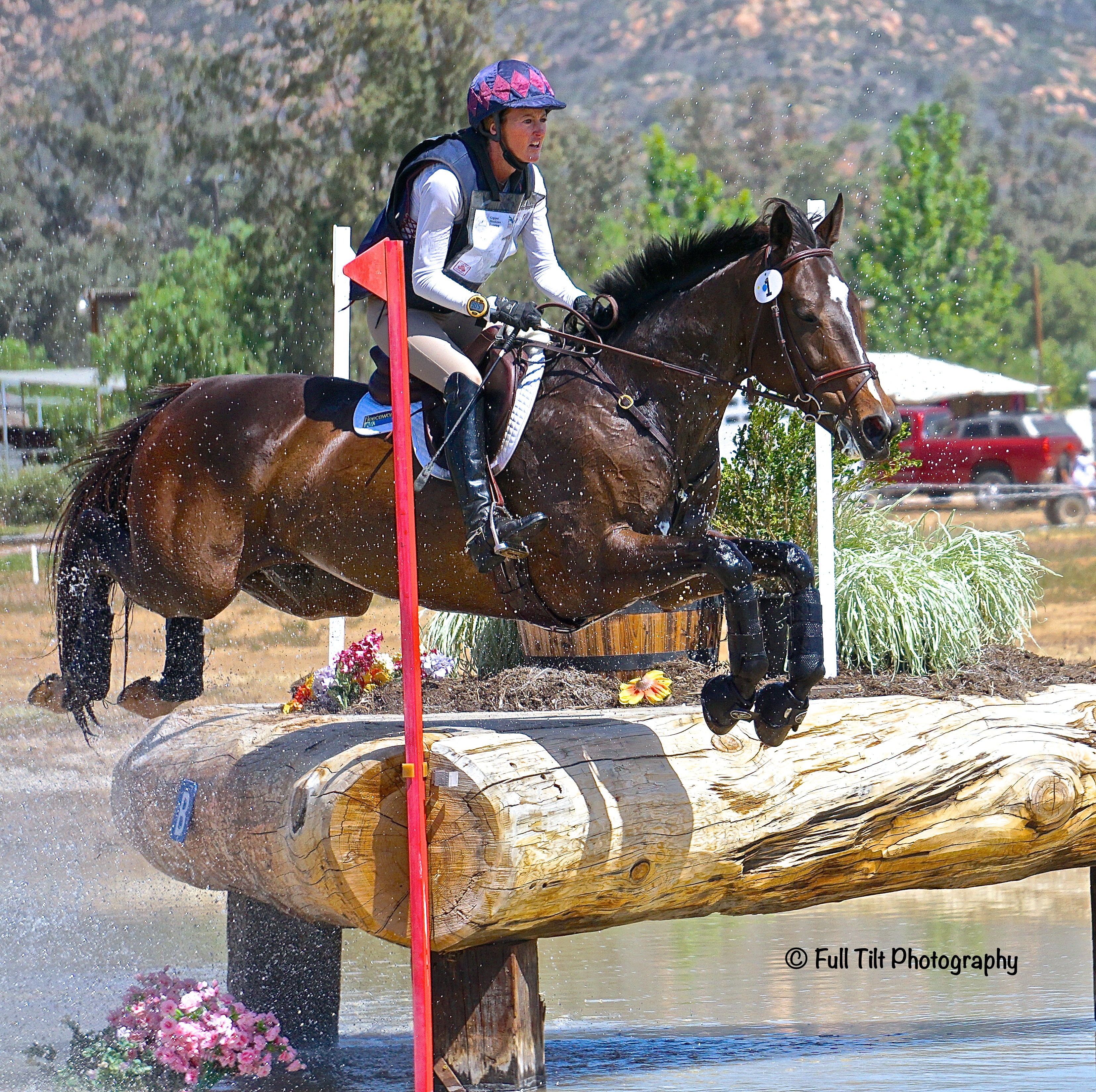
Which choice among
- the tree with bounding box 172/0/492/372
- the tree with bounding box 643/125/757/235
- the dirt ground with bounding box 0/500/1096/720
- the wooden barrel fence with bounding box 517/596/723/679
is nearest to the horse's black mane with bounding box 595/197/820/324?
the wooden barrel fence with bounding box 517/596/723/679

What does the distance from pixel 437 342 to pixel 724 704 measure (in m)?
1.40

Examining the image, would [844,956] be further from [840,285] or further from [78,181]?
[78,181]

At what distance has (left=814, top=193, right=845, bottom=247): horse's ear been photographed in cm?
458

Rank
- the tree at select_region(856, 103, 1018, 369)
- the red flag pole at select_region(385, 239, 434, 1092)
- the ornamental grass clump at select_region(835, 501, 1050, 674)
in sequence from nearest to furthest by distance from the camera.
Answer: the red flag pole at select_region(385, 239, 434, 1092)
the ornamental grass clump at select_region(835, 501, 1050, 674)
the tree at select_region(856, 103, 1018, 369)

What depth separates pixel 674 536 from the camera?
15.1ft

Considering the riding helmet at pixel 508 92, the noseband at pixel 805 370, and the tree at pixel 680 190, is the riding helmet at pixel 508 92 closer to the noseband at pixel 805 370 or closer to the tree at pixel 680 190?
the noseband at pixel 805 370

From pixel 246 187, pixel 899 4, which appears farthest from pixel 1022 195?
pixel 246 187

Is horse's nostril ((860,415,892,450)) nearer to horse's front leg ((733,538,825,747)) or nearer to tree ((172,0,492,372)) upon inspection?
horse's front leg ((733,538,825,747))

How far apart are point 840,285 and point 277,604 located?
92.8 inches

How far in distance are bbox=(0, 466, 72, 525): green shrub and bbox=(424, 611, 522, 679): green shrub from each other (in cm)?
1309

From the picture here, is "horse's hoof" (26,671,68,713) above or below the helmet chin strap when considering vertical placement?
below

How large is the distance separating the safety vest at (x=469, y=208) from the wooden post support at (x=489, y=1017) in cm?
203

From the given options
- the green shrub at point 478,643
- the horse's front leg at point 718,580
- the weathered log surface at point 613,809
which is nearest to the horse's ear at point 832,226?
the horse's front leg at point 718,580

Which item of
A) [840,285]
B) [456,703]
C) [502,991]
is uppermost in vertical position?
[840,285]
